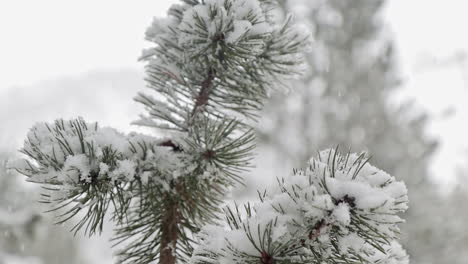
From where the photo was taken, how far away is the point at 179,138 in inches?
29.9

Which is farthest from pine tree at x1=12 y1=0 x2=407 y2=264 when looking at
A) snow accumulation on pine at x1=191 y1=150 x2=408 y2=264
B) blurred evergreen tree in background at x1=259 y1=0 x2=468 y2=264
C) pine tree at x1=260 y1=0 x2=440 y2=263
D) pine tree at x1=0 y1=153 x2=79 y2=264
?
pine tree at x1=260 y1=0 x2=440 y2=263

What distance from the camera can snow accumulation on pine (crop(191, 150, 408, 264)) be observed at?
1.49 feet

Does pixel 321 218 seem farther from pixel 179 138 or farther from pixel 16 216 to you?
pixel 16 216

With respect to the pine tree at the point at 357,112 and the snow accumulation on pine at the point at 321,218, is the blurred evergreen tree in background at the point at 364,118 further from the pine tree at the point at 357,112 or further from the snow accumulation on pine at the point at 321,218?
the snow accumulation on pine at the point at 321,218

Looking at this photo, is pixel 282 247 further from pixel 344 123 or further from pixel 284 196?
pixel 344 123

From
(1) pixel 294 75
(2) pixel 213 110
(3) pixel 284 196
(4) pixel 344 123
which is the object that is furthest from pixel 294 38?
(4) pixel 344 123

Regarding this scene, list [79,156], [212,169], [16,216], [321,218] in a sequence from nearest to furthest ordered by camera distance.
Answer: [321,218], [79,156], [212,169], [16,216]

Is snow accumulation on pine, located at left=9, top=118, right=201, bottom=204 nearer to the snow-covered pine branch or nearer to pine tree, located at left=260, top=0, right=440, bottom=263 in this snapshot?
the snow-covered pine branch

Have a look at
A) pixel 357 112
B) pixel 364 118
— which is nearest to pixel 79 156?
pixel 364 118

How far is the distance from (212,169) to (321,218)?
1.02 ft

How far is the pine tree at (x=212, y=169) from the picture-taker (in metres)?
0.48

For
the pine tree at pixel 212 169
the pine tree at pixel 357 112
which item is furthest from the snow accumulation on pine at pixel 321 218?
the pine tree at pixel 357 112

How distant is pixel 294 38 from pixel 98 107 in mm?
28040

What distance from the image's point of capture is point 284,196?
51cm
